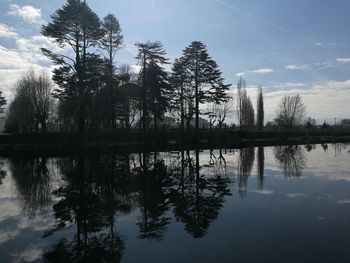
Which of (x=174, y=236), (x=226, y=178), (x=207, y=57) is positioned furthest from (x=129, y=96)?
(x=174, y=236)

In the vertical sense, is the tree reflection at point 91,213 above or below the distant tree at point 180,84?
below

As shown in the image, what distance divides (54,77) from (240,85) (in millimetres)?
48662

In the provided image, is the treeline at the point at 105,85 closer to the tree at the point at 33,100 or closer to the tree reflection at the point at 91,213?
the tree at the point at 33,100

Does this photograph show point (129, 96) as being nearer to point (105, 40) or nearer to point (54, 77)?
point (105, 40)

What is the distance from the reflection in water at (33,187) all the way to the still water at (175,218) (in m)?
0.04

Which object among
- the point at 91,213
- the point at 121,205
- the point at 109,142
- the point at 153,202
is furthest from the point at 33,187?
the point at 109,142

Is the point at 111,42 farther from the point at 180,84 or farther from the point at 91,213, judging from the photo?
the point at 91,213

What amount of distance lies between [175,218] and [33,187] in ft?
23.4

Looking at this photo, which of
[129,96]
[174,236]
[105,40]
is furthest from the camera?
[129,96]

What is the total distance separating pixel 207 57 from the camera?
47.7 meters

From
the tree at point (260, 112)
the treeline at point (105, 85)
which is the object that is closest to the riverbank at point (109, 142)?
the treeline at point (105, 85)

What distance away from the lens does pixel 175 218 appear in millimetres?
8562

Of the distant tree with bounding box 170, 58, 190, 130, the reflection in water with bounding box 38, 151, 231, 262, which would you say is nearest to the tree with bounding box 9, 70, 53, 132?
the distant tree with bounding box 170, 58, 190, 130

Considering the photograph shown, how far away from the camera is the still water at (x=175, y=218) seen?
20.5 ft
